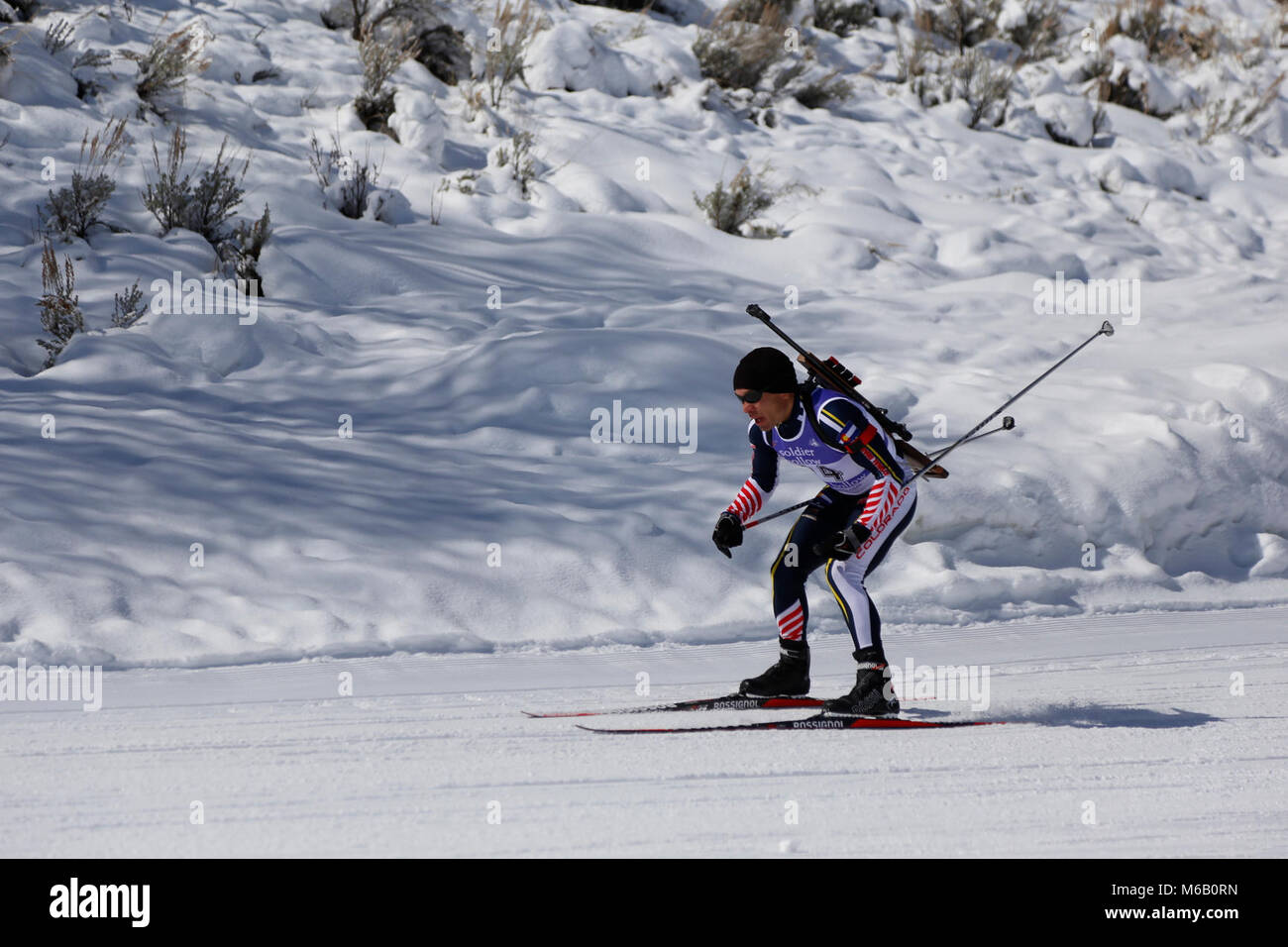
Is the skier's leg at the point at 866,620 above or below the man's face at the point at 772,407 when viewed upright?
below

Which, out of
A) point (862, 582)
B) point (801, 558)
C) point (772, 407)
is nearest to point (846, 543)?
point (862, 582)

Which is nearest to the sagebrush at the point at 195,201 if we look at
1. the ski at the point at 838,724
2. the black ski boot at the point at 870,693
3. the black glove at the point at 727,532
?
the black glove at the point at 727,532

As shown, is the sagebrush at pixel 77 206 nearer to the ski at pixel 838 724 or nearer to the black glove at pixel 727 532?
the black glove at pixel 727 532

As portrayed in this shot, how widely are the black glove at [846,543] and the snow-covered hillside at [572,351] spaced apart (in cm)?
162

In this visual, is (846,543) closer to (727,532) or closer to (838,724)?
(727,532)

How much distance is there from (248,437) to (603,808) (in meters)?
4.53

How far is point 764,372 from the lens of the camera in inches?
188

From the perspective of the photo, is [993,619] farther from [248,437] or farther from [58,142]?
[58,142]

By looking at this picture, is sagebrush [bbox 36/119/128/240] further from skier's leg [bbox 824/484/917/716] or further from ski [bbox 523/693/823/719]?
skier's leg [bbox 824/484/917/716]

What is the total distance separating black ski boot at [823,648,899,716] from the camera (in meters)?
4.88

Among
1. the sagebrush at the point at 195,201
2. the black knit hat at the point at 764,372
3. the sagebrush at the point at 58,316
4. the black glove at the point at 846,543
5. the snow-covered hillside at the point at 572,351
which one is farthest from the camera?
the sagebrush at the point at 195,201

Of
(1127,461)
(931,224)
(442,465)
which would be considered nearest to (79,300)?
(442,465)

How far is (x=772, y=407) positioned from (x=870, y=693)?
1257 millimetres

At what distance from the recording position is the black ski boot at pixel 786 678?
16.9ft
